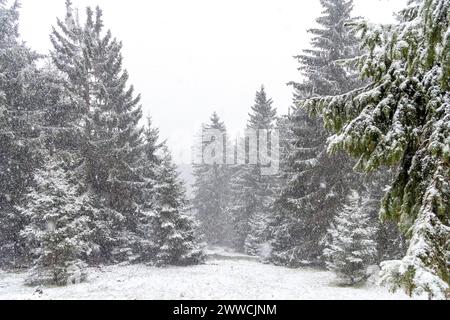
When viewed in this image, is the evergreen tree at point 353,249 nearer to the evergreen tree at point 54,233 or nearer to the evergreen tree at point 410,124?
the evergreen tree at point 54,233

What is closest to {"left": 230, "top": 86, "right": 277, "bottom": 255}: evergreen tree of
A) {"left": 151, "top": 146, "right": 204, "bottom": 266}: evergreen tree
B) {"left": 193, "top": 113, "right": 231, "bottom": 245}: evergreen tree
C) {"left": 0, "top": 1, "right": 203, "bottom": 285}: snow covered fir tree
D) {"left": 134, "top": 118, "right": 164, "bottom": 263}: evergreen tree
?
{"left": 193, "top": 113, "right": 231, "bottom": 245}: evergreen tree

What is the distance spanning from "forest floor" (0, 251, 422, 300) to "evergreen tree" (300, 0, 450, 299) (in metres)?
9.35

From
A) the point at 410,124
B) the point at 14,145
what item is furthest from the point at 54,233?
the point at 410,124

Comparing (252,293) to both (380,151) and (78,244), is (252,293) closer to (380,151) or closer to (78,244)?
(78,244)

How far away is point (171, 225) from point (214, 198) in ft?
93.1

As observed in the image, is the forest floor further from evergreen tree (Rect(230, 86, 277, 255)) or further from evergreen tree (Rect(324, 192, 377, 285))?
evergreen tree (Rect(230, 86, 277, 255))

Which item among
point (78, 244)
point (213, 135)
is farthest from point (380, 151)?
point (213, 135)

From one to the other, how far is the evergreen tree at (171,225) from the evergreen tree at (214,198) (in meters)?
25.9

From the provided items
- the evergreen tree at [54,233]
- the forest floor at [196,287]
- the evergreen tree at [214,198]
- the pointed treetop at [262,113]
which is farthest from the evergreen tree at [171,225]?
the evergreen tree at [214,198]

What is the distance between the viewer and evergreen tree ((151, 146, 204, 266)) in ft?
75.8

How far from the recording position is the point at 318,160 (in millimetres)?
23438

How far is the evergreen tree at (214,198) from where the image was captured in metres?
50.3

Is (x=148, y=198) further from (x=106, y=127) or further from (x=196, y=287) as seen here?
(x=196, y=287)

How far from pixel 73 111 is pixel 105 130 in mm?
2627
